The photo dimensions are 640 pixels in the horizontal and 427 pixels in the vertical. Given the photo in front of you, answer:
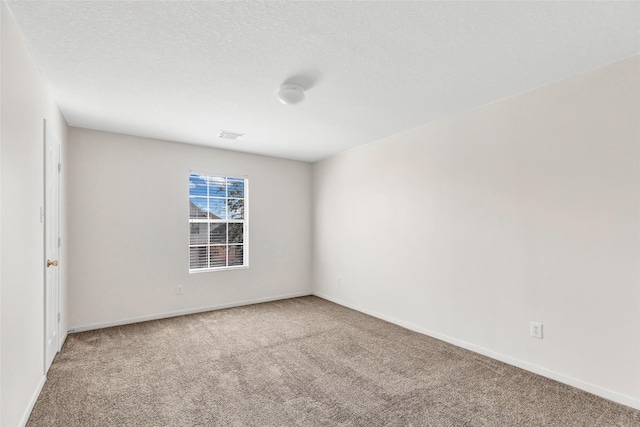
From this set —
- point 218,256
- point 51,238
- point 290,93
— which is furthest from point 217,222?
point 290,93

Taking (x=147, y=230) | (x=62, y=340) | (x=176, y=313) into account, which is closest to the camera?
(x=62, y=340)

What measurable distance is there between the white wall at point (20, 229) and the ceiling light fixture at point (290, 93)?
163 centimetres

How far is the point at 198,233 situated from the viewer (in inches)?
183

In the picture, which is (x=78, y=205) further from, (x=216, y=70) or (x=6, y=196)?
(x=216, y=70)

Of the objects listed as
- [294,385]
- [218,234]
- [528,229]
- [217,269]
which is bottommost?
[294,385]

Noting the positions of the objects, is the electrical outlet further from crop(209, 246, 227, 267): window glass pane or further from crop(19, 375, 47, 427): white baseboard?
crop(209, 246, 227, 267): window glass pane

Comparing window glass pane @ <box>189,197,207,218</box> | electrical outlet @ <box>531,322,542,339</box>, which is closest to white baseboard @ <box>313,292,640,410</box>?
electrical outlet @ <box>531,322,542,339</box>

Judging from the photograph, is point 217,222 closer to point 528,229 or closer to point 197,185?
point 197,185

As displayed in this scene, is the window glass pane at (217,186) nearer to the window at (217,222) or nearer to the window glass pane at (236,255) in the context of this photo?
the window at (217,222)

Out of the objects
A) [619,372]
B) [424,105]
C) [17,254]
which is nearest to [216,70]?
[17,254]

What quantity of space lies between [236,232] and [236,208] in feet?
1.23

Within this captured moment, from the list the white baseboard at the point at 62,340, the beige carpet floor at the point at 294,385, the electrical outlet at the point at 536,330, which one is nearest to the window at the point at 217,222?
the beige carpet floor at the point at 294,385

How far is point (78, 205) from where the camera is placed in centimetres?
376

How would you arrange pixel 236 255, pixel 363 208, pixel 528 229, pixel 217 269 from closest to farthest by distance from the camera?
pixel 528 229, pixel 363 208, pixel 217 269, pixel 236 255
